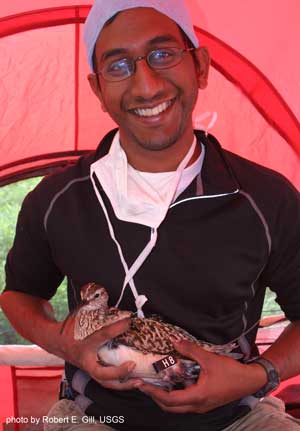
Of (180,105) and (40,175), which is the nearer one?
(180,105)

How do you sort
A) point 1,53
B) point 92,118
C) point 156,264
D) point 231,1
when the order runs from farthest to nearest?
point 92,118 < point 1,53 < point 231,1 < point 156,264

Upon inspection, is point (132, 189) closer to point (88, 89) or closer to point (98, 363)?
point (98, 363)

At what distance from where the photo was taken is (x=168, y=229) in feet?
5.36

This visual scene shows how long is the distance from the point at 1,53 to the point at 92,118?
41cm

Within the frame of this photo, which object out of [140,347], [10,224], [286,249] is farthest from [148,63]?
[10,224]

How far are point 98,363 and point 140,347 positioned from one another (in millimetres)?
106

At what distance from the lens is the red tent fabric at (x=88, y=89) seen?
7.30 feet

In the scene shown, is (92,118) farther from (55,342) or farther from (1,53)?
(55,342)

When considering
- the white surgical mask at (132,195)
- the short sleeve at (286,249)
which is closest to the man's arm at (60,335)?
the white surgical mask at (132,195)

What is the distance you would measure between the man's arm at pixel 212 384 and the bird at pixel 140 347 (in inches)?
0.9

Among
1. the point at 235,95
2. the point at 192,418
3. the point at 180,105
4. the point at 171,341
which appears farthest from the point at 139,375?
the point at 235,95

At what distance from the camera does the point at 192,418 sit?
5.39ft

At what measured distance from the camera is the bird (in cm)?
146

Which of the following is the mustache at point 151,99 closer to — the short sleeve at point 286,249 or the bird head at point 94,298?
the short sleeve at point 286,249
